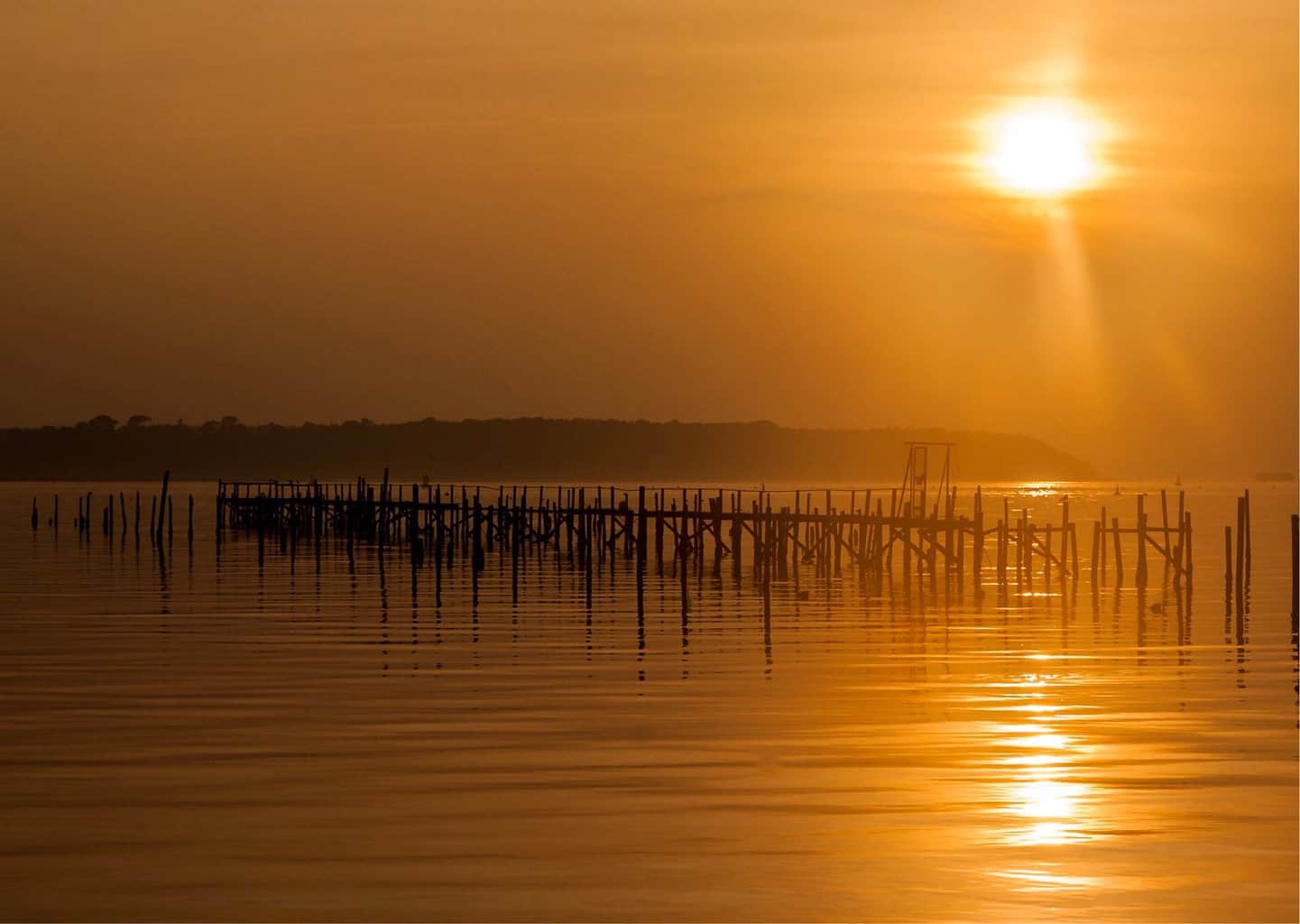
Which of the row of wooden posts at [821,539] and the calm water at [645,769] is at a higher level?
the row of wooden posts at [821,539]

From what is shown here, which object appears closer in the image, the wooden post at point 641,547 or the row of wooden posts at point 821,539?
the wooden post at point 641,547

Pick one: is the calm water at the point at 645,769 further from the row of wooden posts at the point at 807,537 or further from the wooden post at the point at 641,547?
the row of wooden posts at the point at 807,537

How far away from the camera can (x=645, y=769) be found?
58.3 feet

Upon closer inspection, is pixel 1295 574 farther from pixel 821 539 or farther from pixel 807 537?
pixel 807 537

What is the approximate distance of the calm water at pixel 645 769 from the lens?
43.1 ft

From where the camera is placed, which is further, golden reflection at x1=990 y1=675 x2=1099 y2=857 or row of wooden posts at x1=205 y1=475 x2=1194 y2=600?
row of wooden posts at x1=205 y1=475 x2=1194 y2=600

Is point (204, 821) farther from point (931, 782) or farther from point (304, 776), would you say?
point (931, 782)

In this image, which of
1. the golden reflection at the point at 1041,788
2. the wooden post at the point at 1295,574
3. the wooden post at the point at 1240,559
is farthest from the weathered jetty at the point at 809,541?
the golden reflection at the point at 1041,788

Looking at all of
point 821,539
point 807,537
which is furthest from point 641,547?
point 807,537

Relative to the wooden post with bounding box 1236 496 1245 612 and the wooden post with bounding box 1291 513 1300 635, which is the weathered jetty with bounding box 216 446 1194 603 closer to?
the wooden post with bounding box 1236 496 1245 612

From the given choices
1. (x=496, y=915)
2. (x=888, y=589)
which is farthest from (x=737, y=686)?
(x=888, y=589)

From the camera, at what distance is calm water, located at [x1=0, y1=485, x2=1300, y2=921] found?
13141 mm

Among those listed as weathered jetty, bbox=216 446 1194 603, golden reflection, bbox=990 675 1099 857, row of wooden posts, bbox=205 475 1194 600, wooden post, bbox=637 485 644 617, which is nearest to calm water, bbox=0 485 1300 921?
golden reflection, bbox=990 675 1099 857

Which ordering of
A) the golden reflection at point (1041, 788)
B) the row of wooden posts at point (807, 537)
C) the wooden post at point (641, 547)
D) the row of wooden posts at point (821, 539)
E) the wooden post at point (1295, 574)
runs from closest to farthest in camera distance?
the golden reflection at point (1041, 788) → the wooden post at point (1295, 574) → the wooden post at point (641, 547) → the row of wooden posts at point (821, 539) → the row of wooden posts at point (807, 537)
